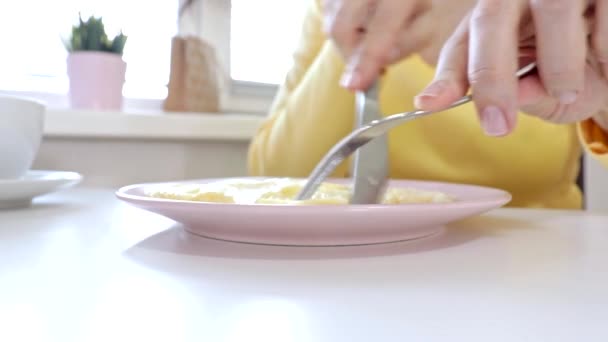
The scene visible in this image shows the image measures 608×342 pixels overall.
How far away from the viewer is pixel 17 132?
54cm

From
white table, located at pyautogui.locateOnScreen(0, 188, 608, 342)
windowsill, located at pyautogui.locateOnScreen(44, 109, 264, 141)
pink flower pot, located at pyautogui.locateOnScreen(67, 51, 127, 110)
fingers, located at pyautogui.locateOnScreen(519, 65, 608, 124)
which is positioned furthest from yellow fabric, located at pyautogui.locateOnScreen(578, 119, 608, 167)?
pink flower pot, located at pyautogui.locateOnScreen(67, 51, 127, 110)

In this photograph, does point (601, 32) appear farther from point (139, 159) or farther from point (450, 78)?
point (139, 159)

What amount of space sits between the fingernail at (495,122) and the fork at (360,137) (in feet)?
0.05

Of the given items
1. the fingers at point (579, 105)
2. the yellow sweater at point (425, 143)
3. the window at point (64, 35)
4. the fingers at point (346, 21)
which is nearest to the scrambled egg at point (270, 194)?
the fingers at point (579, 105)

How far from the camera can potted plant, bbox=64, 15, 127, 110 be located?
0.95m

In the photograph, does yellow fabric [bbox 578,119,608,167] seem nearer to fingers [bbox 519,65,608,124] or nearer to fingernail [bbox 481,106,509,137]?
fingers [bbox 519,65,608,124]

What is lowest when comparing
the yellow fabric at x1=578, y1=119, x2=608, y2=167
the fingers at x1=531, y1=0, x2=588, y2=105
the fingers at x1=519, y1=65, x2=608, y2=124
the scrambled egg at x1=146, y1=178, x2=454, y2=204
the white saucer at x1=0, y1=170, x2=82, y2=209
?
the white saucer at x1=0, y1=170, x2=82, y2=209

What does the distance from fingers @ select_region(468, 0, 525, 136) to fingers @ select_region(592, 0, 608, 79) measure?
61 mm

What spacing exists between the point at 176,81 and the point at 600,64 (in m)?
0.89

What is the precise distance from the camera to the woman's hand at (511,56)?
1.13 ft

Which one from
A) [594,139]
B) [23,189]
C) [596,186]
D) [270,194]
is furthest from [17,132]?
[596,186]

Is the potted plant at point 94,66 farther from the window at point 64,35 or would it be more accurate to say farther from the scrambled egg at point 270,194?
the scrambled egg at point 270,194

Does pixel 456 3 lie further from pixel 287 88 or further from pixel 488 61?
pixel 287 88

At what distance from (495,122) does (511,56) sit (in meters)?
0.05
